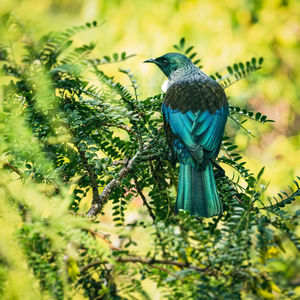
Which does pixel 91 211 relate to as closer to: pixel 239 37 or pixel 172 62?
pixel 172 62

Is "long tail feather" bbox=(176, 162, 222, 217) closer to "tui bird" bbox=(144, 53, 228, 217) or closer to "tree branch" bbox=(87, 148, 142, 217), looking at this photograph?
"tui bird" bbox=(144, 53, 228, 217)

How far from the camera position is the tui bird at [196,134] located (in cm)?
151

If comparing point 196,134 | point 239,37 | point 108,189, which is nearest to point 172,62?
point 196,134

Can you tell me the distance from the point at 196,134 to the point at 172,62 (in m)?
1.04

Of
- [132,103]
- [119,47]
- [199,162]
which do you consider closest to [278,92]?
[119,47]

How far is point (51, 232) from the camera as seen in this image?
852mm

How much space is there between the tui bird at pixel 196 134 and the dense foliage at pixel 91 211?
0.10 metres

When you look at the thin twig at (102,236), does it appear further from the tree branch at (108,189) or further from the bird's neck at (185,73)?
the bird's neck at (185,73)

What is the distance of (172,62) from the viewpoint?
9.30 feet

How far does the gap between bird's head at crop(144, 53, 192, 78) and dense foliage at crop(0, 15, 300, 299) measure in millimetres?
1361

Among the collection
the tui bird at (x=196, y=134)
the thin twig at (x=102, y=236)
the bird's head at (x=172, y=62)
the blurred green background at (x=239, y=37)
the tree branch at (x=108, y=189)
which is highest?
the blurred green background at (x=239, y=37)

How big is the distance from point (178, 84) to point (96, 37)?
3.55ft

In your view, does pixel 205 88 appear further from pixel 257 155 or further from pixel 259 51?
pixel 259 51

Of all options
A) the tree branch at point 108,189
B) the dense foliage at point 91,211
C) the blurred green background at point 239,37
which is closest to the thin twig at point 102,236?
the dense foliage at point 91,211
